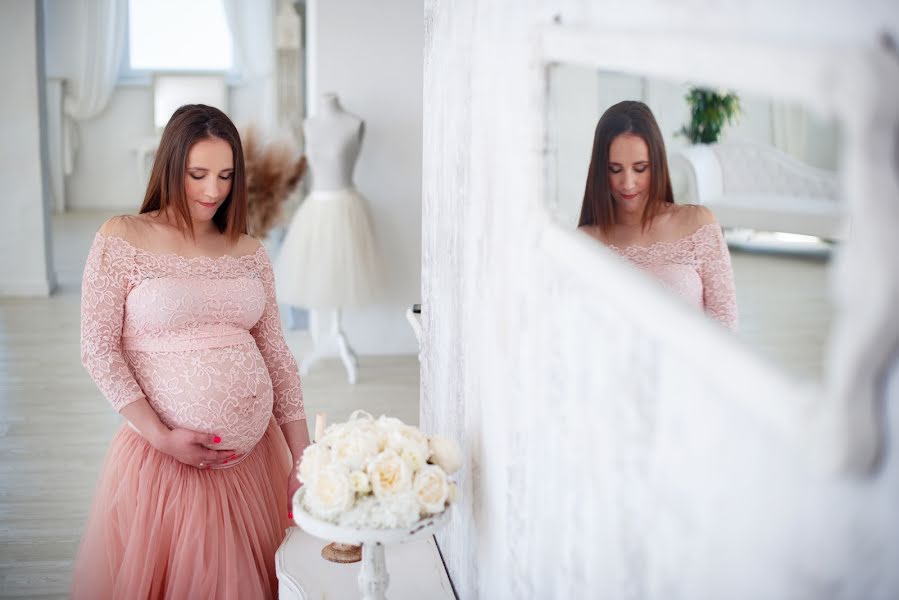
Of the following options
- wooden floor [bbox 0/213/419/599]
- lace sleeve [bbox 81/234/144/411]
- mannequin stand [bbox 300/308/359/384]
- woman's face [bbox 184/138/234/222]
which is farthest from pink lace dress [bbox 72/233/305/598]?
mannequin stand [bbox 300/308/359/384]

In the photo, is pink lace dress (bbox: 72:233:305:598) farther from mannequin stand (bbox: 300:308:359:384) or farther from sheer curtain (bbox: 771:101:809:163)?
mannequin stand (bbox: 300:308:359:384)

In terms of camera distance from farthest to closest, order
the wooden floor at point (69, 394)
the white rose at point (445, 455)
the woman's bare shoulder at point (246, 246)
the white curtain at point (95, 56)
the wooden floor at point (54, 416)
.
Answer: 1. the white curtain at point (95, 56)
2. the wooden floor at point (54, 416)
3. the woman's bare shoulder at point (246, 246)
4. the white rose at point (445, 455)
5. the wooden floor at point (69, 394)

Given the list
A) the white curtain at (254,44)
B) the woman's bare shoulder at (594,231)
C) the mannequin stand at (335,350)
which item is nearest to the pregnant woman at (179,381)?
the woman's bare shoulder at (594,231)

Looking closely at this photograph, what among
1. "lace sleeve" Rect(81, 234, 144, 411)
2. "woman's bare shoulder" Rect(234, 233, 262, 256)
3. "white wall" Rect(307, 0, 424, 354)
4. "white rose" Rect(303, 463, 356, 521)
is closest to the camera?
"white rose" Rect(303, 463, 356, 521)

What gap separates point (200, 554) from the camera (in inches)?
86.5

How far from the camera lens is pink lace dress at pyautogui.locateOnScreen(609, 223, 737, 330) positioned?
0.79 metres

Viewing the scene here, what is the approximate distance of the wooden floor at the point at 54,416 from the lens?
3197 mm

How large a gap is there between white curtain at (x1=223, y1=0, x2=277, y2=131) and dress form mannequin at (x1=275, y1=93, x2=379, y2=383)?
19.5 feet

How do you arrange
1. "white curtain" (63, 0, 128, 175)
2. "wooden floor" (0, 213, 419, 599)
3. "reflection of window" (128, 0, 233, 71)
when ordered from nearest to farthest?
1. "wooden floor" (0, 213, 419, 599)
2. "white curtain" (63, 0, 128, 175)
3. "reflection of window" (128, 0, 233, 71)

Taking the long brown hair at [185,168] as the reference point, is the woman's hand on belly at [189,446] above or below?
below

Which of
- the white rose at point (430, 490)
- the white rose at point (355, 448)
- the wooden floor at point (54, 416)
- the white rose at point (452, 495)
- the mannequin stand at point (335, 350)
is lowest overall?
the wooden floor at point (54, 416)

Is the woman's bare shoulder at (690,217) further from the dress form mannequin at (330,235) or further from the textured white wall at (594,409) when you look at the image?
the dress form mannequin at (330,235)

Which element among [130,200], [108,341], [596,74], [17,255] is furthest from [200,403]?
[130,200]

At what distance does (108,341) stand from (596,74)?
58.5 inches
